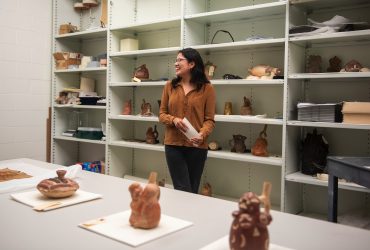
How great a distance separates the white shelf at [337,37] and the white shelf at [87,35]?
224cm

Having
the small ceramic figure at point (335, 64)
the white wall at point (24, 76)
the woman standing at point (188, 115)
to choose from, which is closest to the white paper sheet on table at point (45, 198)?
the woman standing at point (188, 115)

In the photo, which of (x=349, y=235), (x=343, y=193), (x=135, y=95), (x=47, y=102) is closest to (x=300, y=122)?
(x=343, y=193)

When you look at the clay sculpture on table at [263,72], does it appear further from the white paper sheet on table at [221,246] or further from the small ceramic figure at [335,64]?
the white paper sheet on table at [221,246]

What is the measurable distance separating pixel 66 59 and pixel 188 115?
249 cm

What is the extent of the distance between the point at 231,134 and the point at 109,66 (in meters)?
1.57

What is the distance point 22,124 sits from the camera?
434 cm

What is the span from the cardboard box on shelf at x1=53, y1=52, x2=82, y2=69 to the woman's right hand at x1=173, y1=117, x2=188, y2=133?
8.12 ft

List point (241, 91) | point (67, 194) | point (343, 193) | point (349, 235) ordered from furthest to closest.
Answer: point (241, 91) → point (343, 193) → point (67, 194) → point (349, 235)

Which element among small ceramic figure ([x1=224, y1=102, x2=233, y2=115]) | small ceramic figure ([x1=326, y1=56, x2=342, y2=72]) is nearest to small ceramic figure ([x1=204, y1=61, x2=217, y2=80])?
small ceramic figure ([x1=224, y1=102, x2=233, y2=115])

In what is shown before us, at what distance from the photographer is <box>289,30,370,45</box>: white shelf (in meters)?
2.44

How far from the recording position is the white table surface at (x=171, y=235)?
931 mm

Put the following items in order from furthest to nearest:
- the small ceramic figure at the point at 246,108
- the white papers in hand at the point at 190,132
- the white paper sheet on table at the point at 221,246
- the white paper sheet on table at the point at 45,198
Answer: the small ceramic figure at the point at 246,108
the white papers in hand at the point at 190,132
the white paper sheet on table at the point at 45,198
the white paper sheet on table at the point at 221,246

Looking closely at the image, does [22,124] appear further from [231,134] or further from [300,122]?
[300,122]

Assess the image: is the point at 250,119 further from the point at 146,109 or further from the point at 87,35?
the point at 87,35
